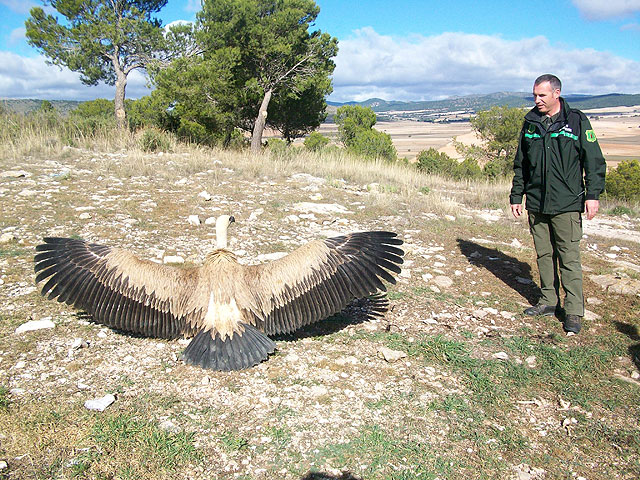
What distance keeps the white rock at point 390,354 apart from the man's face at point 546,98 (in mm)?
2652

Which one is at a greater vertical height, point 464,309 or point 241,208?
point 241,208

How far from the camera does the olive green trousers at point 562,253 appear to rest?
14.1 feet

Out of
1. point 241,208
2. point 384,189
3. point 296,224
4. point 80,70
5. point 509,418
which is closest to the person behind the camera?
point 509,418

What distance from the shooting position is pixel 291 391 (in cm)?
328

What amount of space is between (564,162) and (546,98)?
24.8 inches

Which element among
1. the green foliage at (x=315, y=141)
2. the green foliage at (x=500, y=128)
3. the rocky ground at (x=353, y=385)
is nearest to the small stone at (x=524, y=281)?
the rocky ground at (x=353, y=385)

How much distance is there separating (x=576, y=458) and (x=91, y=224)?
20.3ft

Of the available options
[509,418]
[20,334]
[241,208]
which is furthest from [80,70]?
[509,418]

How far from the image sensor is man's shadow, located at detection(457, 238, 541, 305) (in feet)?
17.4

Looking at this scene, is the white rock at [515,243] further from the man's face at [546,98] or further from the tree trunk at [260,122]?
the tree trunk at [260,122]

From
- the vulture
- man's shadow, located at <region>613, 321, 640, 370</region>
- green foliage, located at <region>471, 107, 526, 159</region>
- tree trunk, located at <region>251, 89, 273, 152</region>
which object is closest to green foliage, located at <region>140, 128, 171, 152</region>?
tree trunk, located at <region>251, 89, 273, 152</region>

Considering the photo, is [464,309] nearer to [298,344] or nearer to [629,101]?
[298,344]

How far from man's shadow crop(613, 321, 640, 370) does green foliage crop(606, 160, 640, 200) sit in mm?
11595

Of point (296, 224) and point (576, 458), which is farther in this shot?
point (296, 224)
